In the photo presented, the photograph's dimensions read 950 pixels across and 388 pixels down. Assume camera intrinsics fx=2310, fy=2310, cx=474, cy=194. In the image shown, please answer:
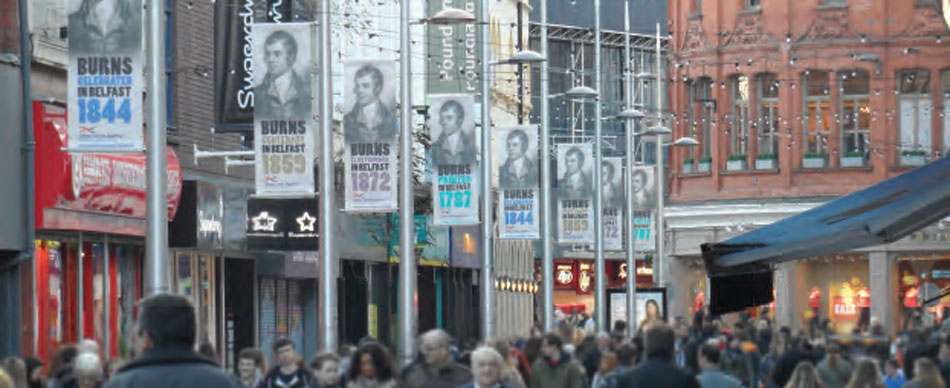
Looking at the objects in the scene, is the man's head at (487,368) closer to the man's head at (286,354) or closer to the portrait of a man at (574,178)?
the man's head at (286,354)

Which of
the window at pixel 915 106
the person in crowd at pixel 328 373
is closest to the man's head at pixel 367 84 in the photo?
the person in crowd at pixel 328 373

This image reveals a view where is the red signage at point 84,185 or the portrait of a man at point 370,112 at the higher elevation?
the portrait of a man at point 370,112

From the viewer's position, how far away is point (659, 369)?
43.7 ft

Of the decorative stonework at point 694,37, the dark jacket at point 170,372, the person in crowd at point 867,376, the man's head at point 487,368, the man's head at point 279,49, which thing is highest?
the decorative stonework at point 694,37

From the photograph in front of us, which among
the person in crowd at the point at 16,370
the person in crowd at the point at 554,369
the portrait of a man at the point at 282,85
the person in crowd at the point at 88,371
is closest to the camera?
the person in crowd at the point at 88,371

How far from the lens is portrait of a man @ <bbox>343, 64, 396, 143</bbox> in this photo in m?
35.3

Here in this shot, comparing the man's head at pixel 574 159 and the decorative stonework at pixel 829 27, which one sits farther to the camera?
the decorative stonework at pixel 829 27

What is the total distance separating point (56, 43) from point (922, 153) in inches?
1413

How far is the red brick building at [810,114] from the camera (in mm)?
62906

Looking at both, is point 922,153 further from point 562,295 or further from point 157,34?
point 157,34

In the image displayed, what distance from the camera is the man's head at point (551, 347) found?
2398 cm

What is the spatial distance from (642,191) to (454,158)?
20.8 meters

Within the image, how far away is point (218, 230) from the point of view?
40312 mm

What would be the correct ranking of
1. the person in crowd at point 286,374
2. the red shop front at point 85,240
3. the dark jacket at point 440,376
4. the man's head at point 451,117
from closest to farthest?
the dark jacket at point 440,376 < the person in crowd at point 286,374 < the red shop front at point 85,240 < the man's head at point 451,117
